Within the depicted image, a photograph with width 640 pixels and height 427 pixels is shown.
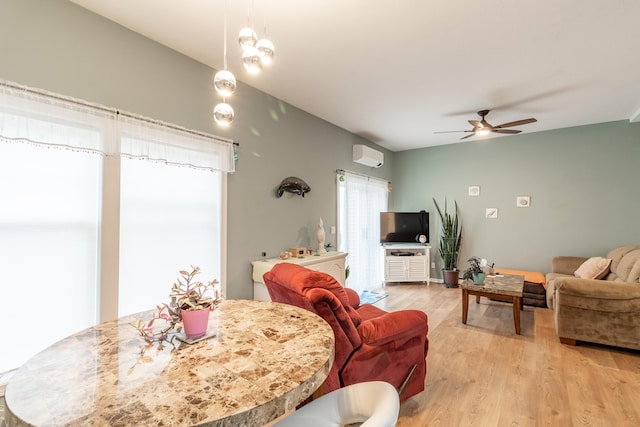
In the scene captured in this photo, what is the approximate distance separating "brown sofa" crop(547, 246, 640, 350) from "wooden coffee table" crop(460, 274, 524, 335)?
1.13ft

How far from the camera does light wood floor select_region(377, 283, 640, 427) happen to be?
1.92 metres

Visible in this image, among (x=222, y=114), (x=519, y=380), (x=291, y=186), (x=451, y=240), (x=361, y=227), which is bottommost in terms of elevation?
(x=519, y=380)

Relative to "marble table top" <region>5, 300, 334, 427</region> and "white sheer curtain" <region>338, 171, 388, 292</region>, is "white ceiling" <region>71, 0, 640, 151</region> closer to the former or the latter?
"white sheer curtain" <region>338, 171, 388, 292</region>

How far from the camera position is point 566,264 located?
4.34 m

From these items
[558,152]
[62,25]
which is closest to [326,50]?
[62,25]

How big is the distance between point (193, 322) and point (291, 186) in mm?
2487

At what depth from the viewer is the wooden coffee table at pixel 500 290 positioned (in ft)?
10.5

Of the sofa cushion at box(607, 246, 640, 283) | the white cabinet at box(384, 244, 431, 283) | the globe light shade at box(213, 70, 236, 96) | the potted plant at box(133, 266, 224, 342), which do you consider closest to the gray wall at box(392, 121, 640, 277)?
the white cabinet at box(384, 244, 431, 283)

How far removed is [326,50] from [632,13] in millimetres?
2120

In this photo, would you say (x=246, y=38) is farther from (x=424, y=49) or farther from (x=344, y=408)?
(x=424, y=49)

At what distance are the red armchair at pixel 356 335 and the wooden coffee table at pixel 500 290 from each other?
1.69 metres

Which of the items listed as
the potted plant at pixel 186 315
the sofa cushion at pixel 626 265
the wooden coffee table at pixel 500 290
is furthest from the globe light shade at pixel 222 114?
the sofa cushion at pixel 626 265

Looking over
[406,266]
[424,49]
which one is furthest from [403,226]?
[424,49]

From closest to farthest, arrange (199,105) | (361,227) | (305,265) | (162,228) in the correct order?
(162,228), (199,105), (305,265), (361,227)
